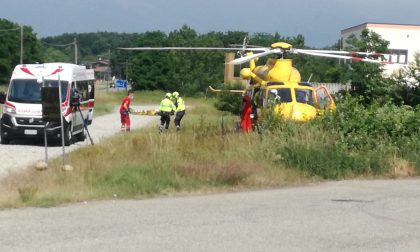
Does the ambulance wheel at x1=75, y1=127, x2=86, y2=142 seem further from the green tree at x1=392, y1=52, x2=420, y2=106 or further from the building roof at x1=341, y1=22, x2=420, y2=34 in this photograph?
the building roof at x1=341, y1=22, x2=420, y2=34

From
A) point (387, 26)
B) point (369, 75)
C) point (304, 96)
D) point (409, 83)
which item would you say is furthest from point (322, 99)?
point (387, 26)

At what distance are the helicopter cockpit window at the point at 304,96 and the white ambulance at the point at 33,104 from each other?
771 cm

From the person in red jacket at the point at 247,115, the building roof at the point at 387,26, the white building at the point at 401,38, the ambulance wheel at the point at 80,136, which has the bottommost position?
the ambulance wheel at the point at 80,136

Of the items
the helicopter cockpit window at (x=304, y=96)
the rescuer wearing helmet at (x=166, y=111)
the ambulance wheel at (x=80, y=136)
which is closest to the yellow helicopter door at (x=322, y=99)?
the helicopter cockpit window at (x=304, y=96)

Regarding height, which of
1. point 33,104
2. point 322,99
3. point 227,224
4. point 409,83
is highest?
point 409,83

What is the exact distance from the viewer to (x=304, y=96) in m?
21.6

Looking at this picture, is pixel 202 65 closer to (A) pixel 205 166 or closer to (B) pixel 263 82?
(B) pixel 263 82

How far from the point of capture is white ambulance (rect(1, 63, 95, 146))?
22219 millimetres

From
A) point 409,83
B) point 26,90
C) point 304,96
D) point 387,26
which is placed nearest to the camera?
point 304,96

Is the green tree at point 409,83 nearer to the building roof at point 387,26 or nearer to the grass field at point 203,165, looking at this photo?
the grass field at point 203,165

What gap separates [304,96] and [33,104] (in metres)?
8.88

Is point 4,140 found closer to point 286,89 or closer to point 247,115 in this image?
point 247,115

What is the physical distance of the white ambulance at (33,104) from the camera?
2222 centimetres

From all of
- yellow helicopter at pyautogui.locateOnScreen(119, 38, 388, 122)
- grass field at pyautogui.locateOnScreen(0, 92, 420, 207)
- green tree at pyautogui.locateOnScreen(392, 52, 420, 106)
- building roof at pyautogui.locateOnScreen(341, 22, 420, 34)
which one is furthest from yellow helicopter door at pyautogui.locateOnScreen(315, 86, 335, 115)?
building roof at pyautogui.locateOnScreen(341, 22, 420, 34)
